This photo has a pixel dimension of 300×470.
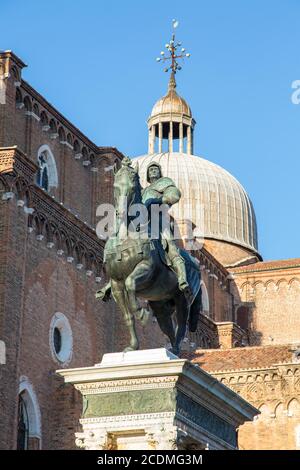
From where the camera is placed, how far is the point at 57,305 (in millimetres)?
23469

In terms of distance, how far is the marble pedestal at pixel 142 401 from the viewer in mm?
9367

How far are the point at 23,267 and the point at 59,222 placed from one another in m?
2.60

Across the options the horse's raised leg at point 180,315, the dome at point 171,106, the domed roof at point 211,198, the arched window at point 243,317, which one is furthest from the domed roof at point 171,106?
the horse's raised leg at point 180,315

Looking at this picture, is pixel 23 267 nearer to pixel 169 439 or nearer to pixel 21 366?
pixel 21 366

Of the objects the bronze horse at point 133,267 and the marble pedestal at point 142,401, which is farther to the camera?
the bronze horse at point 133,267

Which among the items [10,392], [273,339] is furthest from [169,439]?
[273,339]

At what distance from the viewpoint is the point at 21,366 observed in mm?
21516

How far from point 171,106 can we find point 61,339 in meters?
22.1

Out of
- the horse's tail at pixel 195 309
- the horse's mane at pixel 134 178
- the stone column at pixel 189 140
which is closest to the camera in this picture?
the horse's mane at pixel 134 178


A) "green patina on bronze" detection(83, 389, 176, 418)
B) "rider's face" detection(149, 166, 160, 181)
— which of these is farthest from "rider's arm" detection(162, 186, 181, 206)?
"green patina on bronze" detection(83, 389, 176, 418)

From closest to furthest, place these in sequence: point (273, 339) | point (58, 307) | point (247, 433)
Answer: point (58, 307) < point (247, 433) < point (273, 339)

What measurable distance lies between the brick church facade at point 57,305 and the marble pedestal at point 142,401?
421 inches

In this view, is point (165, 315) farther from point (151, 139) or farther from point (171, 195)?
point (151, 139)

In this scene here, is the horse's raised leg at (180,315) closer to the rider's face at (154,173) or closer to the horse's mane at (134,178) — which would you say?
the horse's mane at (134,178)
